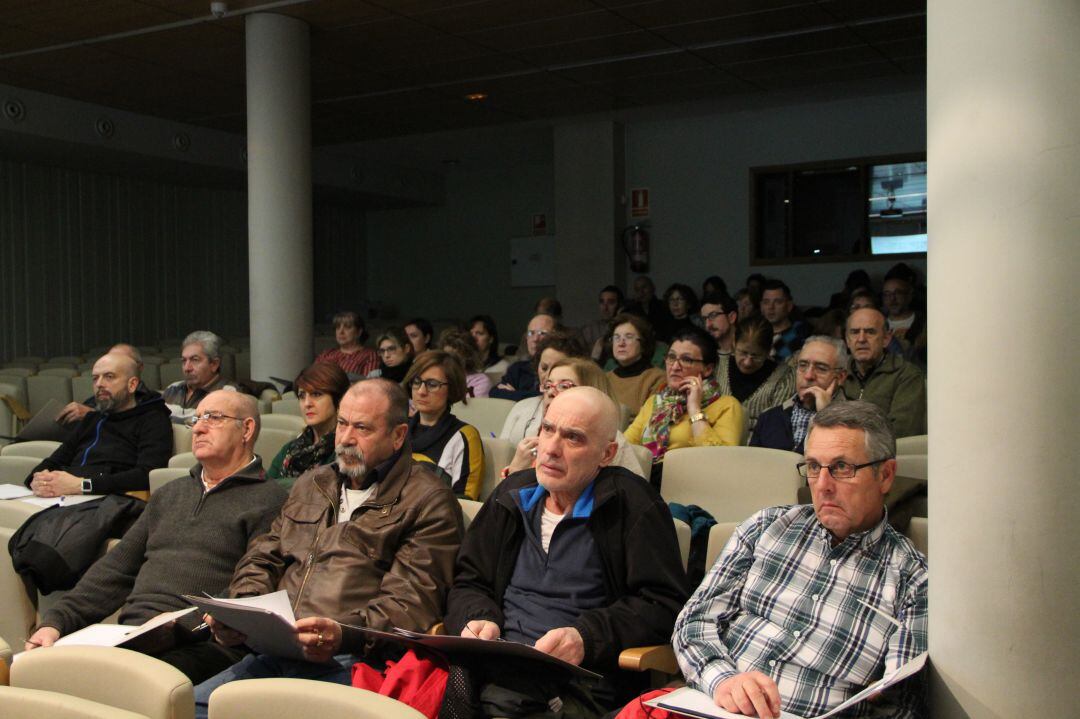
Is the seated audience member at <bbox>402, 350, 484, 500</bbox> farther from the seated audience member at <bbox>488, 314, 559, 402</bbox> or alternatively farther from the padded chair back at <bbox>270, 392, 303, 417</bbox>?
the seated audience member at <bbox>488, 314, 559, 402</bbox>

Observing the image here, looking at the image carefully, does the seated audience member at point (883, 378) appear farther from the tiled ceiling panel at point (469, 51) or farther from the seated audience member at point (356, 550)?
the tiled ceiling panel at point (469, 51)

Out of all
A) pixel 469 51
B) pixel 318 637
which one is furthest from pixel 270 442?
pixel 469 51

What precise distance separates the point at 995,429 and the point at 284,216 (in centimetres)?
664

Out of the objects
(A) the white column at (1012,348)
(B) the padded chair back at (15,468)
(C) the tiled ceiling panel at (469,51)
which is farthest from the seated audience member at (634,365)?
(A) the white column at (1012,348)

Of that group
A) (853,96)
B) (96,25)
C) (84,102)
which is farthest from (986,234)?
(84,102)

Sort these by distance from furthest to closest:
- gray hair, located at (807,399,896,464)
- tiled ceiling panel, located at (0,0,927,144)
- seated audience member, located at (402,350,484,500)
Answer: tiled ceiling panel, located at (0,0,927,144) < seated audience member, located at (402,350,484,500) < gray hair, located at (807,399,896,464)

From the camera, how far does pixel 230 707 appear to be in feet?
6.22

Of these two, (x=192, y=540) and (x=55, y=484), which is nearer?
(x=192, y=540)

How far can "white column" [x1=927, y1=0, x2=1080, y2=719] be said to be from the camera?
1.87 metres

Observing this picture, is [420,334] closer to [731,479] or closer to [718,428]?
[718,428]

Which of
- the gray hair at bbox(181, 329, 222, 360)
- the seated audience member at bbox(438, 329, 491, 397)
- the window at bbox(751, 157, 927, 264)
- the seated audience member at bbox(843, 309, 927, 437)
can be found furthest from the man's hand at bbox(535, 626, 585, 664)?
the window at bbox(751, 157, 927, 264)

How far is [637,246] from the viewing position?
1177cm

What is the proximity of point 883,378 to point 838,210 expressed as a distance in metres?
6.75

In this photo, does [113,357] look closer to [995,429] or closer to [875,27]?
[995,429]
